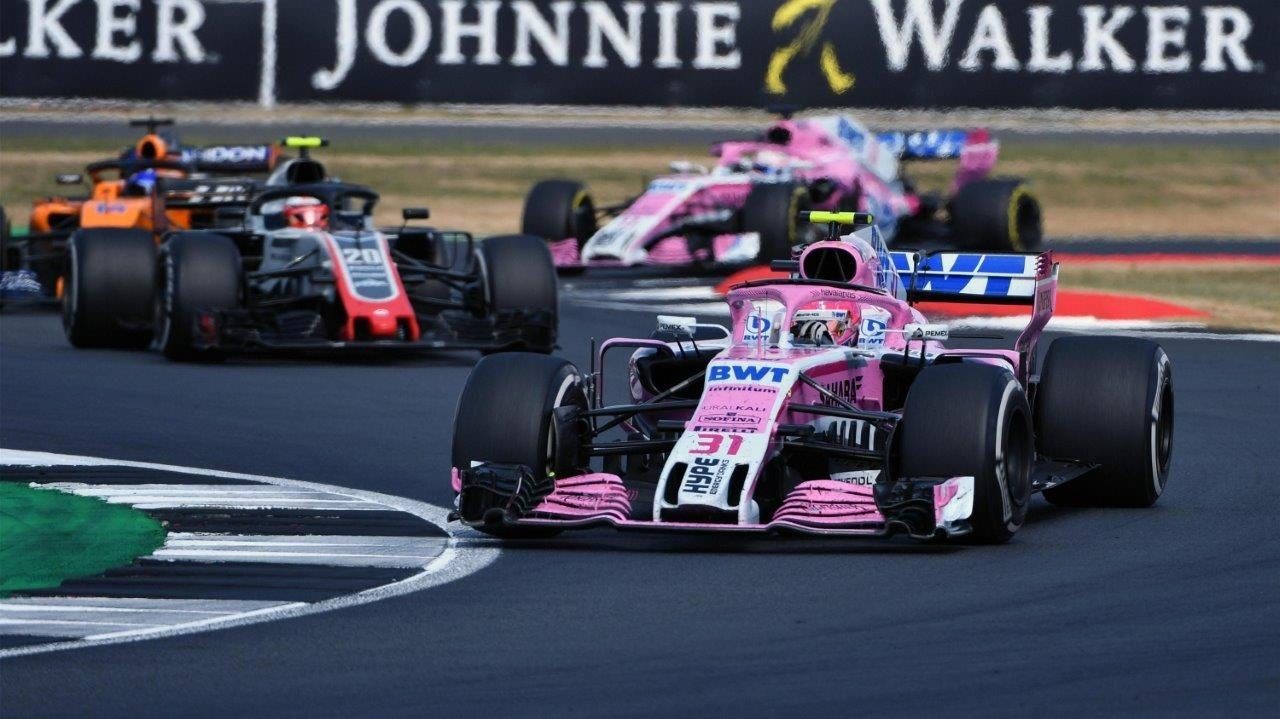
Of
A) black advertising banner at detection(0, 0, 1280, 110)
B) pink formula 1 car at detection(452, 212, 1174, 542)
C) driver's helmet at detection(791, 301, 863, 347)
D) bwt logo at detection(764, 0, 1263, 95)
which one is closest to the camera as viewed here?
pink formula 1 car at detection(452, 212, 1174, 542)

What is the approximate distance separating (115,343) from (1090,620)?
40.0 feet

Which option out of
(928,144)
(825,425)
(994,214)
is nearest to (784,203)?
(994,214)

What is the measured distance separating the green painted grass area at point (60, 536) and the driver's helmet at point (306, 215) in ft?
25.7

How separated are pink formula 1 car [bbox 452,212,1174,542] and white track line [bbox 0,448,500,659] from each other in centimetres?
35

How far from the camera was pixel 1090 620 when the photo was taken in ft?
28.9

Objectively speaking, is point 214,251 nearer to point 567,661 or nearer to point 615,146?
point 567,661

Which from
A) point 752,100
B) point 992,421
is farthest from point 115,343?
point 752,100

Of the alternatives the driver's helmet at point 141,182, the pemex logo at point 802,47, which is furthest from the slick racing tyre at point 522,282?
the pemex logo at point 802,47

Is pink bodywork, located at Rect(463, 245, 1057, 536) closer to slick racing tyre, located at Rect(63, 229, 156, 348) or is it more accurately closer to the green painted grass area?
the green painted grass area

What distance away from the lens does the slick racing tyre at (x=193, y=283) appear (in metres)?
18.1

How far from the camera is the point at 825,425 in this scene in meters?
10.9

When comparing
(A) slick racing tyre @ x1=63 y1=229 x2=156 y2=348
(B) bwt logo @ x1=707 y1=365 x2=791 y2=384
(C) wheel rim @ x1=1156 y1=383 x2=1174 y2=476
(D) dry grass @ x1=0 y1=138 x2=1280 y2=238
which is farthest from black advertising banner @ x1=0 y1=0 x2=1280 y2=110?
(B) bwt logo @ x1=707 y1=365 x2=791 y2=384

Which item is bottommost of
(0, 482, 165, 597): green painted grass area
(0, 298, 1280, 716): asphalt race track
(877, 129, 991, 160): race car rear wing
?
(0, 482, 165, 597): green painted grass area

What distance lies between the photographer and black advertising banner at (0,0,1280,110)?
1377 inches
